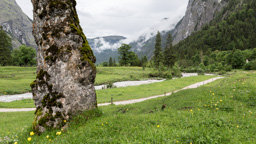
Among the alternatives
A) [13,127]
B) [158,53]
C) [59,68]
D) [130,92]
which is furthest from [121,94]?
[158,53]

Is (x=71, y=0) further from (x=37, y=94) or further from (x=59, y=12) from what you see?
(x=37, y=94)

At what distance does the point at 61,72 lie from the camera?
7367 mm

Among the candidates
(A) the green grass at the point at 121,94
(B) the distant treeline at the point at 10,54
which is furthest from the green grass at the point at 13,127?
(B) the distant treeline at the point at 10,54

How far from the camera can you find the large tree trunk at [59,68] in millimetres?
7145

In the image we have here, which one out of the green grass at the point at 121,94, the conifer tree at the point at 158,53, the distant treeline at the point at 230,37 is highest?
the distant treeline at the point at 230,37

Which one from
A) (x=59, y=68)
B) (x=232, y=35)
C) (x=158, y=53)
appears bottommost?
(x=59, y=68)

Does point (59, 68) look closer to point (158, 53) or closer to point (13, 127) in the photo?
point (13, 127)

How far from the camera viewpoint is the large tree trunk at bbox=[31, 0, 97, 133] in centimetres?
714

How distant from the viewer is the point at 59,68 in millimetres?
7395

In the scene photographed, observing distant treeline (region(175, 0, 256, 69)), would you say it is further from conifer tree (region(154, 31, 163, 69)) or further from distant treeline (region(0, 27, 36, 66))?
distant treeline (region(0, 27, 36, 66))

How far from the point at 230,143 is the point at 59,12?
31.9 feet

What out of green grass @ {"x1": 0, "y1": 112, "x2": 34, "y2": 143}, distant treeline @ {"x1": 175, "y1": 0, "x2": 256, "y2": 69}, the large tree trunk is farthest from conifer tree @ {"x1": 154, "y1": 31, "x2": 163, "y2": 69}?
the large tree trunk

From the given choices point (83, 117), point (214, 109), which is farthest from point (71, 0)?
point (214, 109)

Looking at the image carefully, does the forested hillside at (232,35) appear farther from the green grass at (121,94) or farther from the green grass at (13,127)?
the green grass at (13,127)
